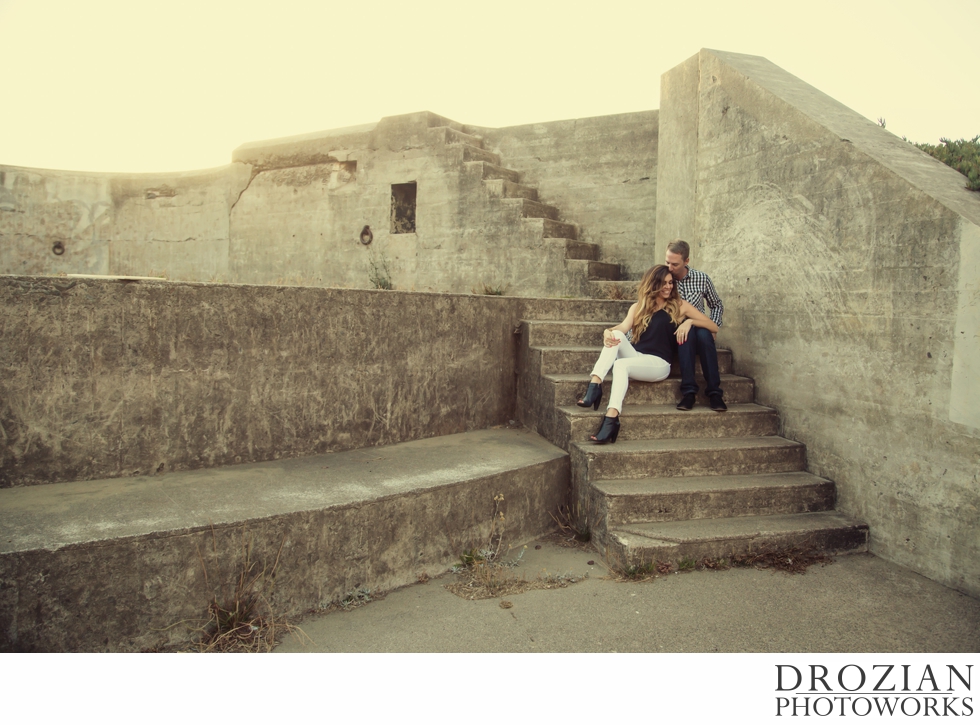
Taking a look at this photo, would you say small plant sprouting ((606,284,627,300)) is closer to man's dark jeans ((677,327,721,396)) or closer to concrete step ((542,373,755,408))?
concrete step ((542,373,755,408))

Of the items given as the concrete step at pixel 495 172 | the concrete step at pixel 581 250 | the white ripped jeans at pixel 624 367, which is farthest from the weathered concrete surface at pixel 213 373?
the concrete step at pixel 495 172

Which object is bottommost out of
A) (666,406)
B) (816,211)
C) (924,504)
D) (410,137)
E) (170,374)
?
(924,504)

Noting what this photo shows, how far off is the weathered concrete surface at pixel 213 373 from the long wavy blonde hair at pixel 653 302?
50.5 inches

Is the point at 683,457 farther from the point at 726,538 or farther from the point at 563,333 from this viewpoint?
the point at 563,333

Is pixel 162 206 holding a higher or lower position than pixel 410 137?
lower

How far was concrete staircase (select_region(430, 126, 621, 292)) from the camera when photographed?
748 centimetres

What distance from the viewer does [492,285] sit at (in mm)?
8156

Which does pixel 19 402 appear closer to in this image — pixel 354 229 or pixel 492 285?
pixel 492 285

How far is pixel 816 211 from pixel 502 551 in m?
3.16

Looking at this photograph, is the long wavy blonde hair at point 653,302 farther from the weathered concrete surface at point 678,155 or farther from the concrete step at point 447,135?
the concrete step at point 447,135

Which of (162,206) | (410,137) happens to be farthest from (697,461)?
(162,206)

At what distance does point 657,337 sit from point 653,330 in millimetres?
62

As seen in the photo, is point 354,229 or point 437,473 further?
point 354,229

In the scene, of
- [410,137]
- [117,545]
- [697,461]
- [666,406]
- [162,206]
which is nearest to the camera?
[117,545]
